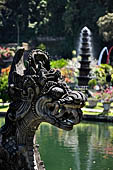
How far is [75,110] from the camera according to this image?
303 inches

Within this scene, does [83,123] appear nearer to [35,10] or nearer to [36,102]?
[36,102]

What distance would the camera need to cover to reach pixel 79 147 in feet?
62.2

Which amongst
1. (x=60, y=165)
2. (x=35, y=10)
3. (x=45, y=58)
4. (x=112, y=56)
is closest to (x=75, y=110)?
(x=45, y=58)

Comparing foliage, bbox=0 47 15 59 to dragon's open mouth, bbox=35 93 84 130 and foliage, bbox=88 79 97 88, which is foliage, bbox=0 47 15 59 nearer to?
foliage, bbox=88 79 97 88

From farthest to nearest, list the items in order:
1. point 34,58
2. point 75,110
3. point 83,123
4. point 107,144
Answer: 1. point 83,123
2. point 107,144
3. point 34,58
4. point 75,110

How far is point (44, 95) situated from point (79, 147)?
11335 mm

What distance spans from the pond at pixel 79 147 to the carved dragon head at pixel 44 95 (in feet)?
22.8

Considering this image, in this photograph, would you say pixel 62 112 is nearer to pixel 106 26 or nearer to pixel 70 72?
pixel 70 72

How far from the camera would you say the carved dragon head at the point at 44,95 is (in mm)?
7699

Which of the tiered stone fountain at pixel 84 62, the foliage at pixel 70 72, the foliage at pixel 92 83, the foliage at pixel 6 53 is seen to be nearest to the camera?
the foliage at pixel 92 83

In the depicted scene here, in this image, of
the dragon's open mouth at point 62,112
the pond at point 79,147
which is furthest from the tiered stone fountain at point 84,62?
the dragon's open mouth at point 62,112

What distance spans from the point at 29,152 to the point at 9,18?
62.9m

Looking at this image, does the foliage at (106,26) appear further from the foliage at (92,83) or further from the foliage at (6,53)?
the foliage at (92,83)

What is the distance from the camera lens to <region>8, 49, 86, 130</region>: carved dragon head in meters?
7.70
